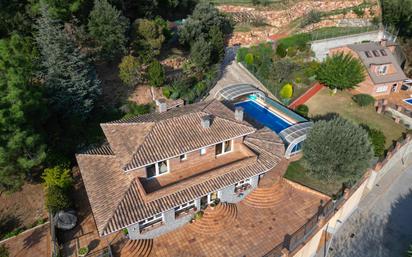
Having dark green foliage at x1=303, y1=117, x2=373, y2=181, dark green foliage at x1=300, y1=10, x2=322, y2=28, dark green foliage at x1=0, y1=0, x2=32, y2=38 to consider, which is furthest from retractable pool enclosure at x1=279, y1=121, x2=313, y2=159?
dark green foliage at x1=300, y1=10, x2=322, y2=28

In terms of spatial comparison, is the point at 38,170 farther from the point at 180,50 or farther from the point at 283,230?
the point at 180,50

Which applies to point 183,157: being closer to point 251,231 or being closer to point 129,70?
point 251,231

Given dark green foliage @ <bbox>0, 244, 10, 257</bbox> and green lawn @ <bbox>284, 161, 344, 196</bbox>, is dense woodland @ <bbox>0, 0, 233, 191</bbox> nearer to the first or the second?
dark green foliage @ <bbox>0, 244, 10, 257</bbox>

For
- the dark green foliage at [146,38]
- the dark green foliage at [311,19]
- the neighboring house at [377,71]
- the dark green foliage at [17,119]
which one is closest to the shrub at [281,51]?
the neighboring house at [377,71]

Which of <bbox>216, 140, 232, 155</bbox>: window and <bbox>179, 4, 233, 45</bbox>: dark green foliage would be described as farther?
<bbox>179, 4, 233, 45</bbox>: dark green foliage

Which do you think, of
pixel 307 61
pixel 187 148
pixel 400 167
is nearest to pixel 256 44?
pixel 307 61

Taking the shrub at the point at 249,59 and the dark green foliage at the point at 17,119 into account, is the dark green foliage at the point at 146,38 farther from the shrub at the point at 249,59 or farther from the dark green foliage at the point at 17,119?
the dark green foliage at the point at 17,119

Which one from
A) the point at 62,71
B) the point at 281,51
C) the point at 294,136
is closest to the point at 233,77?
the point at 281,51
